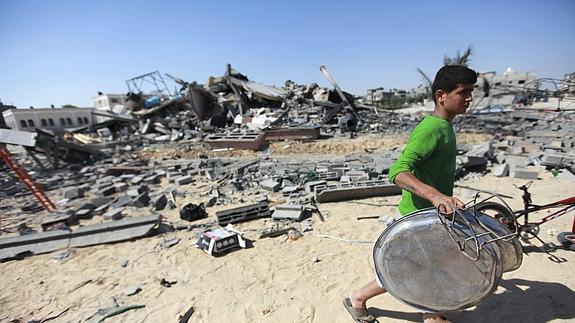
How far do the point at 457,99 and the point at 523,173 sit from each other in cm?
605

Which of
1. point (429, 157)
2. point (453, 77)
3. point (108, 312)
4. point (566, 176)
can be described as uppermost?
point (453, 77)

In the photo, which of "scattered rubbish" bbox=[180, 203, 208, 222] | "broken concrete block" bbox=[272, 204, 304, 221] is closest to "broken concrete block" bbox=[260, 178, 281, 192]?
"broken concrete block" bbox=[272, 204, 304, 221]

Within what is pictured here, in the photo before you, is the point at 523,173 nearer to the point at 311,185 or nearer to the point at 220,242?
the point at 311,185

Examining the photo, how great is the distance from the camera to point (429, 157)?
1.94 meters

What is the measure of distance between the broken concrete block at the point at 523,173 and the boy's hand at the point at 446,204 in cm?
625

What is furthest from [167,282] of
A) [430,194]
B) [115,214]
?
[430,194]

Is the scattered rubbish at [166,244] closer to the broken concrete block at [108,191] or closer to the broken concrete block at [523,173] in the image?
the broken concrete block at [108,191]

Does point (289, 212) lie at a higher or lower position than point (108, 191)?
lower

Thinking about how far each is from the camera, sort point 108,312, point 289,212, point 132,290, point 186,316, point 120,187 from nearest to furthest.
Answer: point 186,316, point 108,312, point 132,290, point 289,212, point 120,187

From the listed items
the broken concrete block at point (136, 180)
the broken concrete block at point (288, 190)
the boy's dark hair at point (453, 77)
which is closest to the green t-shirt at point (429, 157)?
the boy's dark hair at point (453, 77)

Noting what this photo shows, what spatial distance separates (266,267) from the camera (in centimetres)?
363

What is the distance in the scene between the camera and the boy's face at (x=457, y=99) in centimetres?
183

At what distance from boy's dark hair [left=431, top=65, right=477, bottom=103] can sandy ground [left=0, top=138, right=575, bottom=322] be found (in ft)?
7.04

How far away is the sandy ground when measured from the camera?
2.75 metres
